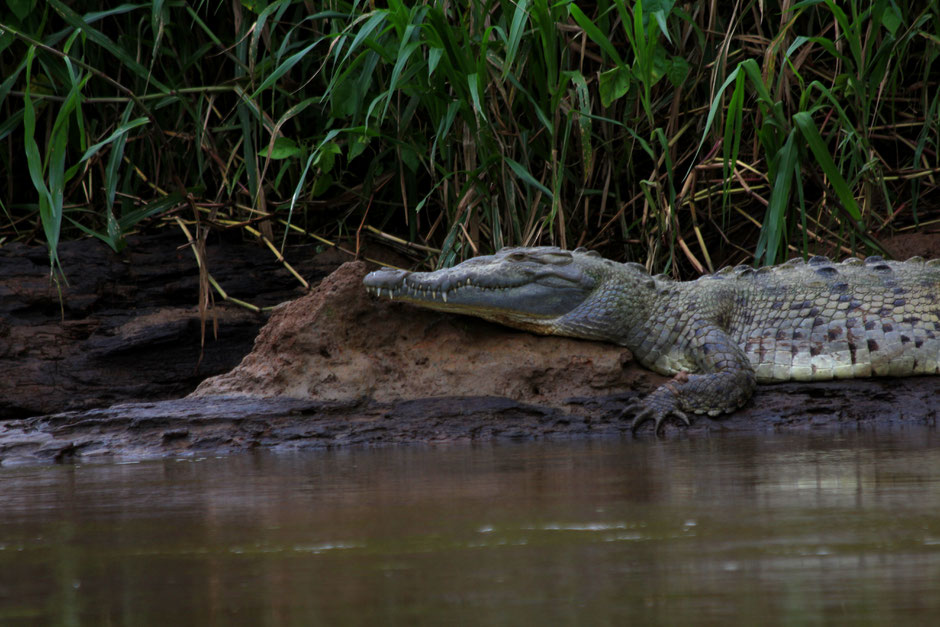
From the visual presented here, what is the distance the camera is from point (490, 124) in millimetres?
5652

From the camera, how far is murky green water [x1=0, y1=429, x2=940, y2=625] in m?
1.34

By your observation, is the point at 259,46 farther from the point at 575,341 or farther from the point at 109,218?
the point at 575,341

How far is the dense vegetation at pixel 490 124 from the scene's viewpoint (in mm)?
5352

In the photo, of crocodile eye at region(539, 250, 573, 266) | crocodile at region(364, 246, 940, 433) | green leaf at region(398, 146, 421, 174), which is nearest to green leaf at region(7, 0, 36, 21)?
green leaf at region(398, 146, 421, 174)

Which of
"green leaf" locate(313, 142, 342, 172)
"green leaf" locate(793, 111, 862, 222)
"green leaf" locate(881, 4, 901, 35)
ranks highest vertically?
"green leaf" locate(881, 4, 901, 35)

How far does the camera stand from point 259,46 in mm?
6953

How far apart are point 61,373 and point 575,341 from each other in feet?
9.72

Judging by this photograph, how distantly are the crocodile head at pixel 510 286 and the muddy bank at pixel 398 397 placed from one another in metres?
0.14

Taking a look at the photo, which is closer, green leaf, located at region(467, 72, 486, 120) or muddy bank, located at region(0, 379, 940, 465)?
muddy bank, located at region(0, 379, 940, 465)

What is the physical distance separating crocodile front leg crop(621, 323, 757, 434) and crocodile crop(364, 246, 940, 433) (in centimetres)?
1

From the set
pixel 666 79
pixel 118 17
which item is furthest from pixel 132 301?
pixel 666 79

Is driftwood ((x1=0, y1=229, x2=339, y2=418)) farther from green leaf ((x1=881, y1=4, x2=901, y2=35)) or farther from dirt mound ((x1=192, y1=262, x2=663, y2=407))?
green leaf ((x1=881, y1=4, x2=901, y2=35))

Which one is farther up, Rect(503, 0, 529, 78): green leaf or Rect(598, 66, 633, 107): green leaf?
Rect(503, 0, 529, 78): green leaf

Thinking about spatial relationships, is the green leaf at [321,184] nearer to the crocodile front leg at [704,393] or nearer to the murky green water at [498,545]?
the crocodile front leg at [704,393]
